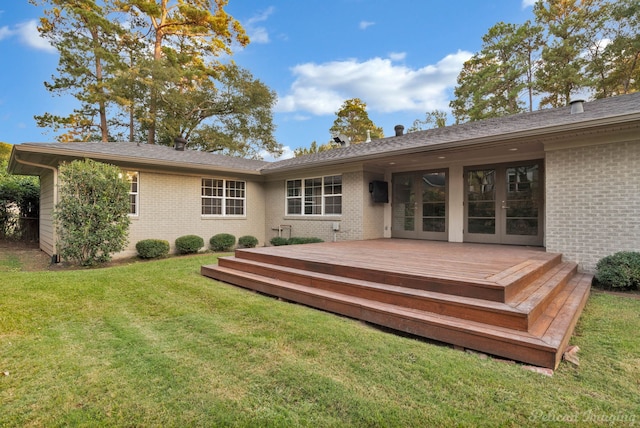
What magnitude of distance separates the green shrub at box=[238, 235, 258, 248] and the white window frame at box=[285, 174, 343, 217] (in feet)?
4.64

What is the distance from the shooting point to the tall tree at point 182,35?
16000 mm

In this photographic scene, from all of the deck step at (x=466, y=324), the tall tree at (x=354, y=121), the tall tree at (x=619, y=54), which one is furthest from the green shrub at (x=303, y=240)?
the tall tree at (x=354, y=121)

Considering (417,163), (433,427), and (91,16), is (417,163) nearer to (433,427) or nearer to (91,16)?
(433,427)

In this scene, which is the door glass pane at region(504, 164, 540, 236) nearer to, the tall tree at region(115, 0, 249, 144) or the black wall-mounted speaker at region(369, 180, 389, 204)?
the black wall-mounted speaker at region(369, 180, 389, 204)

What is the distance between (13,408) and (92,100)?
1819cm

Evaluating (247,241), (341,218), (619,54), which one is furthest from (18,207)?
(619,54)

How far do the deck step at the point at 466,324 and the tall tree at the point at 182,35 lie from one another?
632 inches

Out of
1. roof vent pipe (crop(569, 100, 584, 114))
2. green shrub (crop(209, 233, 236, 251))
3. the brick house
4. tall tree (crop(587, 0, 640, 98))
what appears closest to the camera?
the brick house

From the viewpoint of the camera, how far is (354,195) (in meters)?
8.81

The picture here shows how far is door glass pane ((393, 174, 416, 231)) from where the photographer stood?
28.8ft

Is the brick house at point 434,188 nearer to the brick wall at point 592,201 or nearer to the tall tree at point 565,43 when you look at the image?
the brick wall at point 592,201

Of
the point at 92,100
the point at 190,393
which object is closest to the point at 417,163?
the point at 190,393

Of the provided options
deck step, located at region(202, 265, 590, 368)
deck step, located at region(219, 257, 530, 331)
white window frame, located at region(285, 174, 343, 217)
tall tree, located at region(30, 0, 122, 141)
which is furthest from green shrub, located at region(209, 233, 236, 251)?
tall tree, located at region(30, 0, 122, 141)

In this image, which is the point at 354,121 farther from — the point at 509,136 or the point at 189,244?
the point at 509,136
